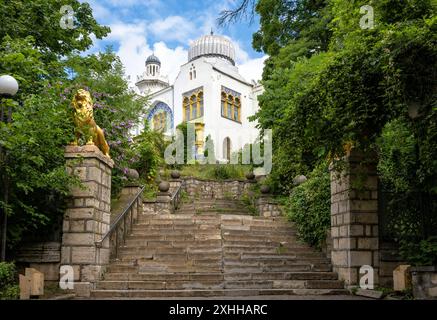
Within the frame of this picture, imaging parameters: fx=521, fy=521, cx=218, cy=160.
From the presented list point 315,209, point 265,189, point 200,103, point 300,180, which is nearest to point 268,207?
point 265,189

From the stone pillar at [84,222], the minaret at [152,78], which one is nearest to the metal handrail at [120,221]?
the stone pillar at [84,222]

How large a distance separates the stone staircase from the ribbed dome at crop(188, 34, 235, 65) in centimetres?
2937

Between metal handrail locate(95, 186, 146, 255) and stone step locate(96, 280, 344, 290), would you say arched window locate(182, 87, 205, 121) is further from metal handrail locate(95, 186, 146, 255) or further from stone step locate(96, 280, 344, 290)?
stone step locate(96, 280, 344, 290)

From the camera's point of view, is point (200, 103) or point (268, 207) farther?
point (200, 103)

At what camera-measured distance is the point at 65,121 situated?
9047mm

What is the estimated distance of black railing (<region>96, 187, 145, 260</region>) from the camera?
10.3 m

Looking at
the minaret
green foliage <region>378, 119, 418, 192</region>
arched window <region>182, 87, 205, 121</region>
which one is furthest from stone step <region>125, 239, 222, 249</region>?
the minaret

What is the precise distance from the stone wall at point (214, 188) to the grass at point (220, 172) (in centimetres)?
61

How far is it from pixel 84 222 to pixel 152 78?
41950mm

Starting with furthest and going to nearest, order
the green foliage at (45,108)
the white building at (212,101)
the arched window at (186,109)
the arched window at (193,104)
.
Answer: the arched window at (186,109) → the arched window at (193,104) → the white building at (212,101) → the green foliage at (45,108)

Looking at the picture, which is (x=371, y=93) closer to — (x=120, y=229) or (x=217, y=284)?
(x=217, y=284)

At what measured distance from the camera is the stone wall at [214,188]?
22781mm

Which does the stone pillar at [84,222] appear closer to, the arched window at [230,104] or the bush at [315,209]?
the bush at [315,209]

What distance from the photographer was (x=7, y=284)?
7.95 meters
